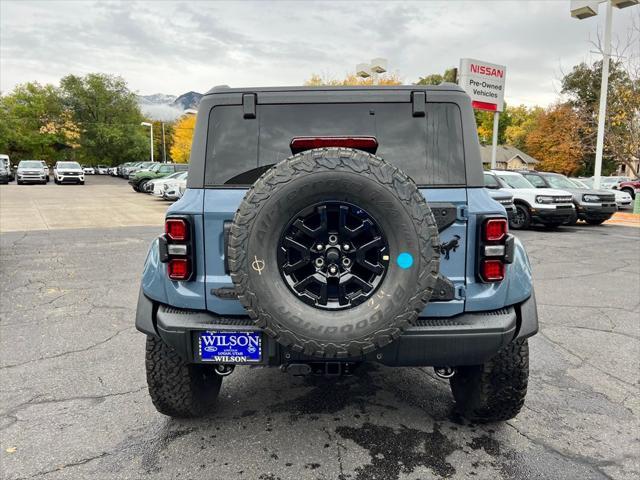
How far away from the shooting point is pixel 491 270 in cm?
238

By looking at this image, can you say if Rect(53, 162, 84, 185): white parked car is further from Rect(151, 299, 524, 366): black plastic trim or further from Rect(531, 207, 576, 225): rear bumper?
Rect(151, 299, 524, 366): black plastic trim

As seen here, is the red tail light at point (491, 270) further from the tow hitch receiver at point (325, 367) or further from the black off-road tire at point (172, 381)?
the black off-road tire at point (172, 381)

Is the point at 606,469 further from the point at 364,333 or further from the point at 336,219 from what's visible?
the point at 336,219

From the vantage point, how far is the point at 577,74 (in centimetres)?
4650

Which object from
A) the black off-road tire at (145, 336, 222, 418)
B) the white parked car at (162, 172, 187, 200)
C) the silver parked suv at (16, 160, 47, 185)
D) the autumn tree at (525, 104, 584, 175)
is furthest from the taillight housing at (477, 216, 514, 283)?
the autumn tree at (525, 104, 584, 175)

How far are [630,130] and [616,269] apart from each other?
14.9 m

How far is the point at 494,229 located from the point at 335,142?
0.94m

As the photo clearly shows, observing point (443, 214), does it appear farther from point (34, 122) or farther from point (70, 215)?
point (34, 122)

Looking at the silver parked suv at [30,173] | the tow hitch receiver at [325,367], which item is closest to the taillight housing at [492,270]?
the tow hitch receiver at [325,367]

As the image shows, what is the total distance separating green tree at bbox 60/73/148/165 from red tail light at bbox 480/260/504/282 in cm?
6134

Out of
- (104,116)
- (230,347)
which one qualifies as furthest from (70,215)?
(104,116)

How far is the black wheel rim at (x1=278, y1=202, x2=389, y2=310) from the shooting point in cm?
213

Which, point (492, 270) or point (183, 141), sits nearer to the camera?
point (492, 270)

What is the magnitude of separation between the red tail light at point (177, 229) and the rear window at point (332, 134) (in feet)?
0.93
